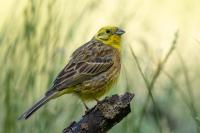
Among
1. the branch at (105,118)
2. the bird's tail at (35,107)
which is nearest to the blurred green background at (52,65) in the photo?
the bird's tail at (35,107)

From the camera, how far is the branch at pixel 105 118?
5074 millimetres

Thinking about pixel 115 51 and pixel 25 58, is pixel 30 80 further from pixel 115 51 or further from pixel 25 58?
pixel 115 51

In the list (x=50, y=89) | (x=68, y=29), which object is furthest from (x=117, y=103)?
(x=68, y=29)

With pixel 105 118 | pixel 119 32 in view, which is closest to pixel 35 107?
pixel 105 118

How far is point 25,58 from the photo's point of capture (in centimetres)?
619

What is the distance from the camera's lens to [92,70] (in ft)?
20.9

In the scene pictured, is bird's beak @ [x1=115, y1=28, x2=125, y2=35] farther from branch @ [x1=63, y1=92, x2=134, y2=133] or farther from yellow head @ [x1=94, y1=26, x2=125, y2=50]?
branch @ [x1=63, y1=92, x2=134, y2=133]

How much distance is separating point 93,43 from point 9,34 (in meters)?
0.67

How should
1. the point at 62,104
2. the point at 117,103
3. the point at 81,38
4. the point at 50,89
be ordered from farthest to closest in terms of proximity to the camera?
the point at 81,38 < the point at 62,104 < the point at 50,89 < the point at 117,103

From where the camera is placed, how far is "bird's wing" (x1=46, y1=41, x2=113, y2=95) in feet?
20.0

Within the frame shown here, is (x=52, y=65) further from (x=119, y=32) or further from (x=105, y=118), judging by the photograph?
(x=105, y=118)

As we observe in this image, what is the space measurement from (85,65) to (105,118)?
1288mm

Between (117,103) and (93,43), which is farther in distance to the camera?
(93,43)

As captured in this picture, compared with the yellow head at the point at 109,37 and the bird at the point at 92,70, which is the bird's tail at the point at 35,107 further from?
the yellow head at the point at 109,37
